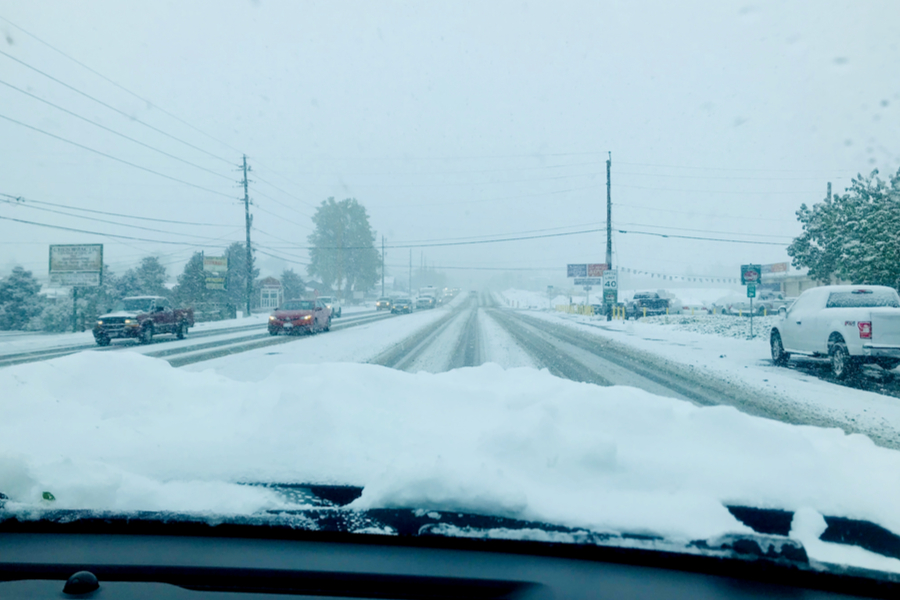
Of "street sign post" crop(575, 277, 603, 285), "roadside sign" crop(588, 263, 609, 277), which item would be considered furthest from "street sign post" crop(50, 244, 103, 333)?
"roadside sign" crop(588, 263, 609, 277)

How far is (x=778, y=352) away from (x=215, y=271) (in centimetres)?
4108

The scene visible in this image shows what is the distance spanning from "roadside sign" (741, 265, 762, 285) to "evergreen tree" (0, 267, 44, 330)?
3372 cm

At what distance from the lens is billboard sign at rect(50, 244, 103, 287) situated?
29.5 m

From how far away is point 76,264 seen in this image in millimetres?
29922

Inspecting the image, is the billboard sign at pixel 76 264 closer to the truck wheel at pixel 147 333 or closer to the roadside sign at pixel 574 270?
the truck wheel at pixel 147 333

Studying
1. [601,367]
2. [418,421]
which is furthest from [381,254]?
[418,421]

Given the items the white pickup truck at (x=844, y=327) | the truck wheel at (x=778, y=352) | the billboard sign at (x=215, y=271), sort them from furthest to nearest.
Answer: the billboard sign at (x=215, y=271) < the truck wheel at (x=778, y=352) < the white pickup truck at (x=844, y=327)

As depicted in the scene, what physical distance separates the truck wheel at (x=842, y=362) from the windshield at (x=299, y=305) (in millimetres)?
19650

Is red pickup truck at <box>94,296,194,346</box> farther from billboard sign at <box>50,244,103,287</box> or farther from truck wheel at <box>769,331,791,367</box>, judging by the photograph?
truck wheel at <box>769,331,791,367</box>

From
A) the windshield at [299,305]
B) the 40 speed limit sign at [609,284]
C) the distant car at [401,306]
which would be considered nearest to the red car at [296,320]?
the windshield at [299,305]

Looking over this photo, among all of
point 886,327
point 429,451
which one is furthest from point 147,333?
point 886,327

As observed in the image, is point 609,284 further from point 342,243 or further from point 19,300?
point 19,300

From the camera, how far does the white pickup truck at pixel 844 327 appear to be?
1120 centimetres

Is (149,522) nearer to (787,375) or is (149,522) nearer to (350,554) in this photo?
(350,554)
